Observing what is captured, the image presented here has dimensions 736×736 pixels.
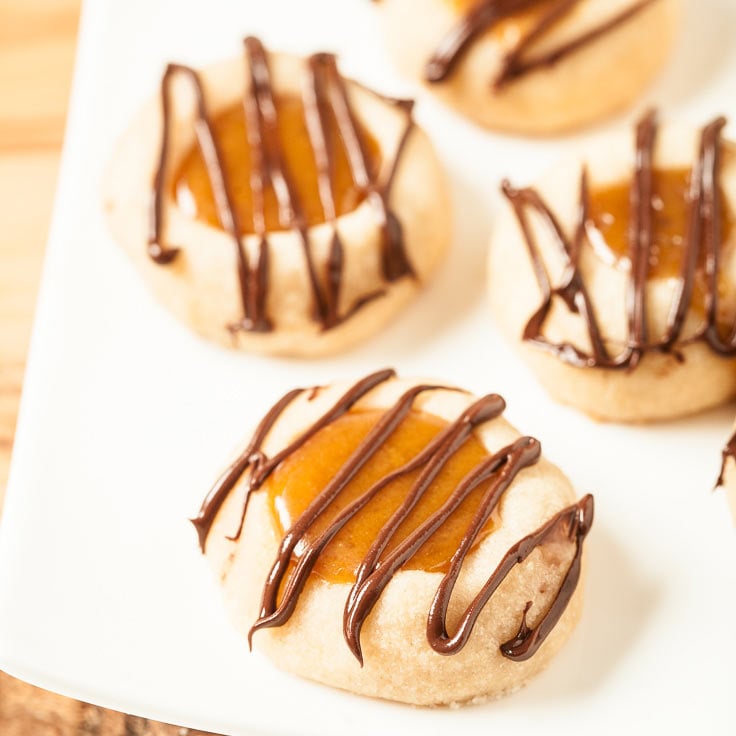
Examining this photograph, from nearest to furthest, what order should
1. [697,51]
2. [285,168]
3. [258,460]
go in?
1. [258,460]
2. [285,168]
3. [697,51]

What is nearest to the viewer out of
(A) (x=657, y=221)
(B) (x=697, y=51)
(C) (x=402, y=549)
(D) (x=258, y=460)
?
(C) (x=402, y=549)

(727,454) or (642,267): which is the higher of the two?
(642,267)

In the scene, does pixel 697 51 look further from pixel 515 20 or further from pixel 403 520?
pixel 403 520

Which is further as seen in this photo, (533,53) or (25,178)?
(25,178)

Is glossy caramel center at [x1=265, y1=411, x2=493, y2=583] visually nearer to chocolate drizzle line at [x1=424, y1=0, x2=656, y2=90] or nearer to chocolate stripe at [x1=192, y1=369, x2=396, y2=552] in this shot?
chocolate stripe at [x1=192, y1=369, x2=396, y2=552]

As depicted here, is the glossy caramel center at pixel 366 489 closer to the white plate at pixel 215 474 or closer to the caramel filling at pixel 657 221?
the white plate at pixel 215 474

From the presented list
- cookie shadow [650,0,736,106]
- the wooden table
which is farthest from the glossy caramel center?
cookie shadow [650,0,736,106]

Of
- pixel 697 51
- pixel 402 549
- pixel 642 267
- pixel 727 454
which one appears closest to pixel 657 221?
pixel 642 267
